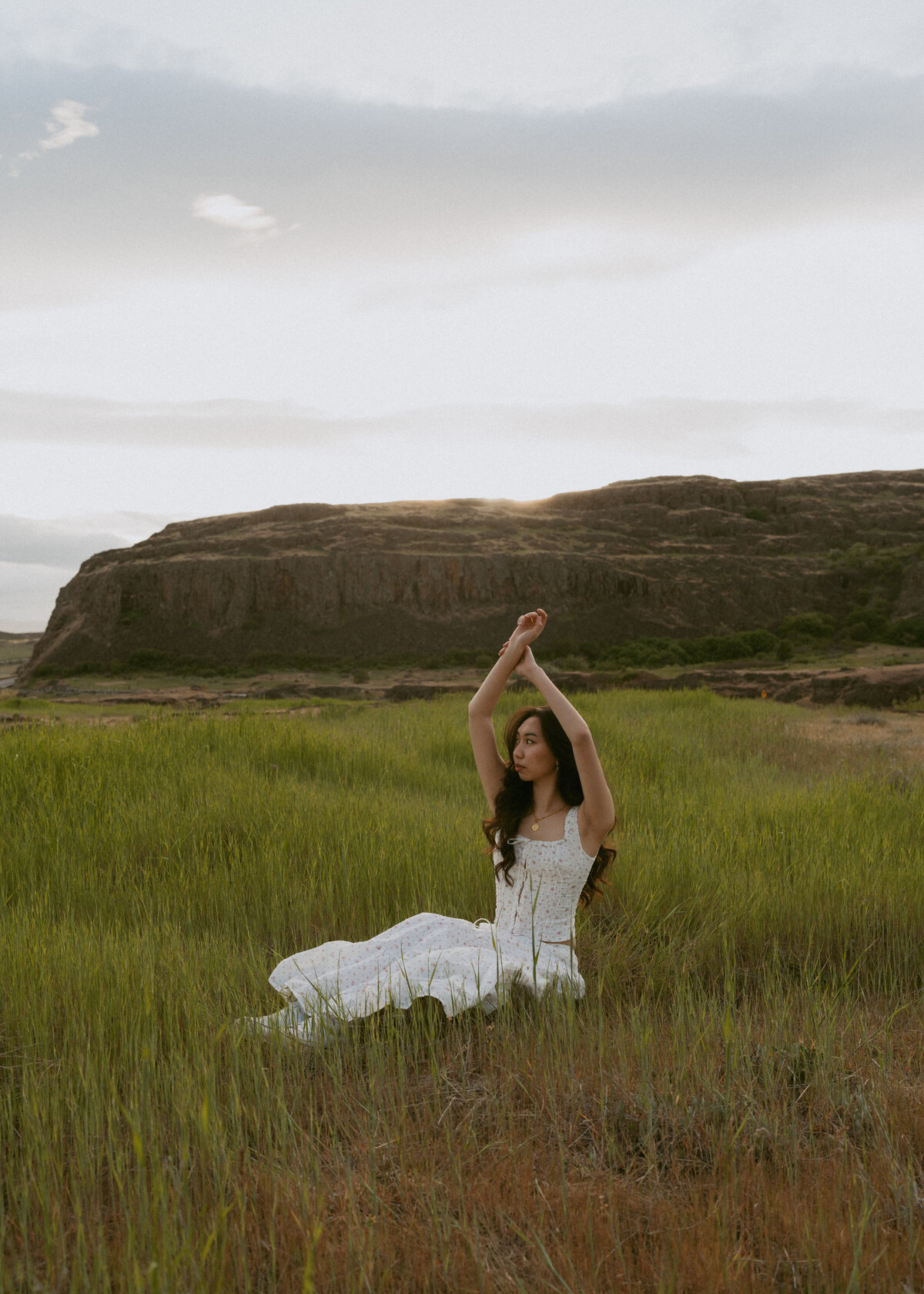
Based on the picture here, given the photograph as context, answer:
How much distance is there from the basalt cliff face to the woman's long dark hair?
2129 inches

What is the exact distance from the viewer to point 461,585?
6272 cm

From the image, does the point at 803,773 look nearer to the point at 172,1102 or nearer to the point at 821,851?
the point at 821,851

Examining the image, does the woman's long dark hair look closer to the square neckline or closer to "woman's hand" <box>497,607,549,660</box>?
the square neckline

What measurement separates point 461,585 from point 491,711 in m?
59.0

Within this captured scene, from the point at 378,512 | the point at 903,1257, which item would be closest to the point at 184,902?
the point at 903,1257

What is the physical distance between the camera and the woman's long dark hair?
3.78 meters

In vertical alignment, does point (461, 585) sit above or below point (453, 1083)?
above

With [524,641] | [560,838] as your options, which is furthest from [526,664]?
[560,838]

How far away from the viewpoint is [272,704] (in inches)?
939

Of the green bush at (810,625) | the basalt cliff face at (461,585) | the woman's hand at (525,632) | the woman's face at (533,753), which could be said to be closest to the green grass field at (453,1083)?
the woman's face at (533,753)

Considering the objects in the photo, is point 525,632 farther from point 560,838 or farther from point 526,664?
point 560,838

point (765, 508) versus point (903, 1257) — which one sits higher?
point (765, 508)

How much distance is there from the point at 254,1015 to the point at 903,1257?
7.23 ft

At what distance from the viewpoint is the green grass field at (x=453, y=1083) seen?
6.62 feet
